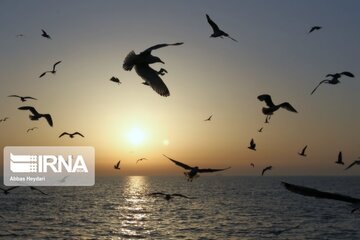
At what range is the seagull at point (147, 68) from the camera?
1102cm

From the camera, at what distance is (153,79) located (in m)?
11.2

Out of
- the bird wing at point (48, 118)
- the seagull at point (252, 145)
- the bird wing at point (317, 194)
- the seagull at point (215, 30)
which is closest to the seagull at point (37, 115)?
the bird wing at point (48, 118)

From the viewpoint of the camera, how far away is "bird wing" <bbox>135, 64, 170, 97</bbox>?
11.0 m

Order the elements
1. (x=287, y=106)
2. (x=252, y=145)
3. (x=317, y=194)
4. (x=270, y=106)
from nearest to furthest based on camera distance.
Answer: (x=317, y=194) → (x=287, y=106) → (x=270, y=106) → (x=252, y=145)

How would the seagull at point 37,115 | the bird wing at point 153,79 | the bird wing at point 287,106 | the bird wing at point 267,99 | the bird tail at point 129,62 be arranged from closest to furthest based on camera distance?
1. the bird wing at point 153,79
2. the bird tail at point 129,62
3. the bird wing at point 287,106
4. the bird wing at point 267,99
5. the seagull at point 37,115

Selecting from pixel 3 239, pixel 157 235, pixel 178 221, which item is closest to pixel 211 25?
pixel 3 239

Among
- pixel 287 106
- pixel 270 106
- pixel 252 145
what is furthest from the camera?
pixel 252 145

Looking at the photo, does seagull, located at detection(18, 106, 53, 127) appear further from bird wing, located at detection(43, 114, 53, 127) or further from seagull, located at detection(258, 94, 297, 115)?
seagull, located at detection(258, 94, 297, 115)

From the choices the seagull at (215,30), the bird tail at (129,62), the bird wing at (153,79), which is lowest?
the bird wing at (153,79)

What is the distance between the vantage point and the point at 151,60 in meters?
11.3

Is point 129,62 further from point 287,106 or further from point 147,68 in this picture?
point 287,106

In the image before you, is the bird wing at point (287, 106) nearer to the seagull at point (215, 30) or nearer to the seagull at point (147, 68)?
the seagull at point (215, 30)

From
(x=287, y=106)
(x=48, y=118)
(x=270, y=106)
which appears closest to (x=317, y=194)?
(x=287, y=106)

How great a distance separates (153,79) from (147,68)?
38cm
